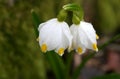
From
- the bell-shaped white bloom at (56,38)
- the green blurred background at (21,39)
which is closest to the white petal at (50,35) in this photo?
the bell-shaped white bloom at (56,38)

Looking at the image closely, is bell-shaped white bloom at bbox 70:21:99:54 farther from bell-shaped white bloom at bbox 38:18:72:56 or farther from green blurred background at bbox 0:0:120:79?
green blurred background at bbox 0:0:120:79

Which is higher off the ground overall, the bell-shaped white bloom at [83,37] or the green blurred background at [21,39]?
the bell-shaped white bloom at [83,37]

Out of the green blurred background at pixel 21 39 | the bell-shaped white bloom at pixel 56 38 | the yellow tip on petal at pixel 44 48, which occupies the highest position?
the bell-shaped white bloom at pixel 56 38

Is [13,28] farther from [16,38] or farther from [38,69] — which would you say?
[38,69]

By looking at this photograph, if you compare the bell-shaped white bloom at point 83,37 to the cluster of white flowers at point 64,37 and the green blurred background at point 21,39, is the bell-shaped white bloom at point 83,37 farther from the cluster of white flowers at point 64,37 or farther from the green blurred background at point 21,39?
the green blurred background at point 21,39

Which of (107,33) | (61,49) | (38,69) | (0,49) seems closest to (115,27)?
(107,33)

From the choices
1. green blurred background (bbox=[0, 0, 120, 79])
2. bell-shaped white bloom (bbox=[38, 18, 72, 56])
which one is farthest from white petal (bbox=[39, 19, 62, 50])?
green blurred background (bbox=[0, 0, 120, 79])

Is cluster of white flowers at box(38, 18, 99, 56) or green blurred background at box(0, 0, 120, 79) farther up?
cluster of white flowers at box(38, 18, 99, 56)

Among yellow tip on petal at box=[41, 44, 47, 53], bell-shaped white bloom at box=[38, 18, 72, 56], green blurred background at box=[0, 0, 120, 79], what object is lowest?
green blurred background at box=[0, 0, 120, 79]

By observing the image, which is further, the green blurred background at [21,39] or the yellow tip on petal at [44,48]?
the green blurred background at [21,39]
